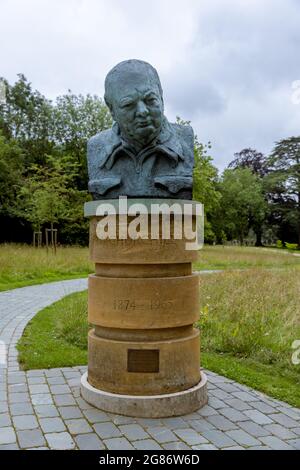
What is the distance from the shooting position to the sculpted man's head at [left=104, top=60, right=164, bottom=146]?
4457mm

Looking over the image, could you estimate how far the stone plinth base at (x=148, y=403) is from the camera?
443cm

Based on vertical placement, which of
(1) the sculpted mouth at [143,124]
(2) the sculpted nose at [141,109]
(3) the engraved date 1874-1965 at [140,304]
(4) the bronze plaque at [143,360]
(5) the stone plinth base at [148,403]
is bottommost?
(5) the stone plinth base at [148,403]

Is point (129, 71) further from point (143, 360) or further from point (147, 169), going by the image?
point (143, 360)

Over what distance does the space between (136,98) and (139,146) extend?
50 cm

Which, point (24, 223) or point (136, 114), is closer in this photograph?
point (136, 114)

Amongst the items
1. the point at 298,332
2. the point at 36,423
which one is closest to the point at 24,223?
the point at 298,332

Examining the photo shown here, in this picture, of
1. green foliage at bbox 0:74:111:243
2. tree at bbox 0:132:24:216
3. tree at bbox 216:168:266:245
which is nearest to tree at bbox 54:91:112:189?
green foliage at bbox 0:74:111:243

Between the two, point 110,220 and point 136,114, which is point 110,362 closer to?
point 110,220

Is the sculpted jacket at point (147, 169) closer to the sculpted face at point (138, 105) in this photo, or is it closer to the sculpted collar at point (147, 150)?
the sculpted collar at point (147, 150)

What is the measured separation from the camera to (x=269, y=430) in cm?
416

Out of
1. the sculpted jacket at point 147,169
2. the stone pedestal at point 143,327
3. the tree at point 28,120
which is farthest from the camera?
the tree at point 28,120

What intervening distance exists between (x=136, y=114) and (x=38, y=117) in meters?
35.3

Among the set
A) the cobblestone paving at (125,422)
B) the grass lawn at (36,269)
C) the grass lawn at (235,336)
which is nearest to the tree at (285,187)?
the grass lawn at (36,269)

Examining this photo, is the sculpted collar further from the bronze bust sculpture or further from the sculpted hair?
the sculpted hair
